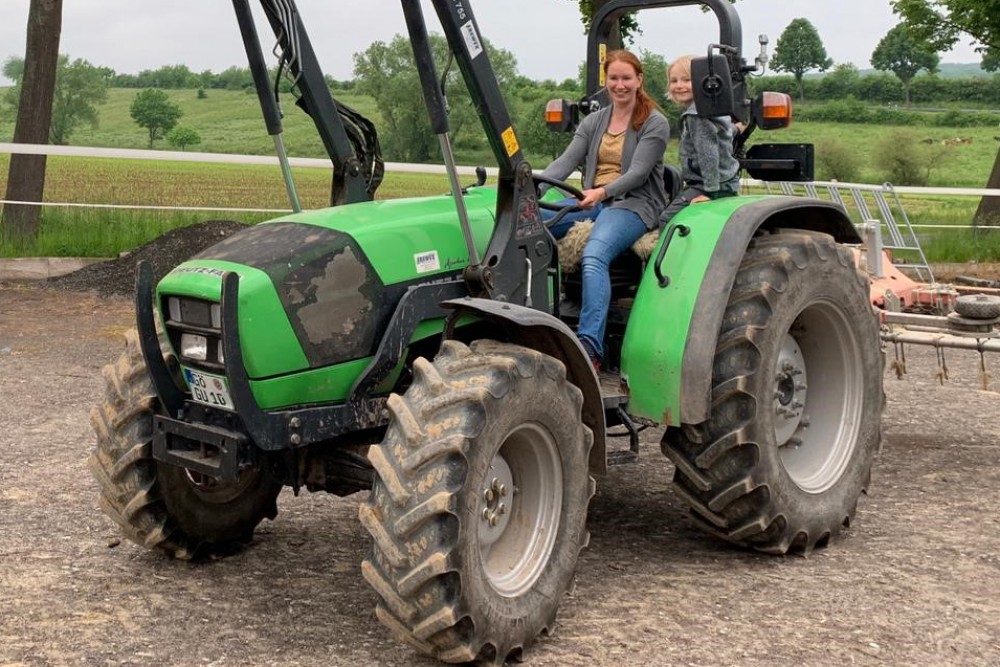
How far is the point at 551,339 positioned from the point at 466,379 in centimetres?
58

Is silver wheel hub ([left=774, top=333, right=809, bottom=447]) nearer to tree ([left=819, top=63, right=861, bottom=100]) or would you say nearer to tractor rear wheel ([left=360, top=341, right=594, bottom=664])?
tractor rear wheel ([left=360, top=341, right=594, bottom=664])

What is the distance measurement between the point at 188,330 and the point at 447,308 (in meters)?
0.92

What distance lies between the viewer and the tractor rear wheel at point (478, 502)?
402cm

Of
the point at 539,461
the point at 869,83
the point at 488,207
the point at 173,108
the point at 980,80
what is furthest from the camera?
the point at 980,80

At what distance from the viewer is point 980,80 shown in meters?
71.5

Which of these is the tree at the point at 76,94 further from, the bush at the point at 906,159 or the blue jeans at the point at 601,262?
the blue jeans at the point at 601,262

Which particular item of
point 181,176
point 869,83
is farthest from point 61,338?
point 869,83

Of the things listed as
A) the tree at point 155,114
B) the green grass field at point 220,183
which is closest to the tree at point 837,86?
the green grass field at point 220,183

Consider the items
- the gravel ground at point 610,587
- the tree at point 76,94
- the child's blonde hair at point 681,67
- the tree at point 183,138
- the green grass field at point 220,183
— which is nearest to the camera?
the gravel ground at point 610,587

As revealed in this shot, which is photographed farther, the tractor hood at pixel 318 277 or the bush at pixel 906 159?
the bush at pixel 906 159

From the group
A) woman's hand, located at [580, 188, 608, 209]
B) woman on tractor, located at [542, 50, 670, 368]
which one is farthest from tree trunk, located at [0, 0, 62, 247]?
woman's hand, located at [580, 188, 608, 209]

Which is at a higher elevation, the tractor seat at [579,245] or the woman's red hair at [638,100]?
the woman's red hair at [638,100]

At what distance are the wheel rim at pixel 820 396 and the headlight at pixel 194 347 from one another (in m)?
2.51

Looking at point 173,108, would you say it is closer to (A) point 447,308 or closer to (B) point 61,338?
(B) point 61,338
